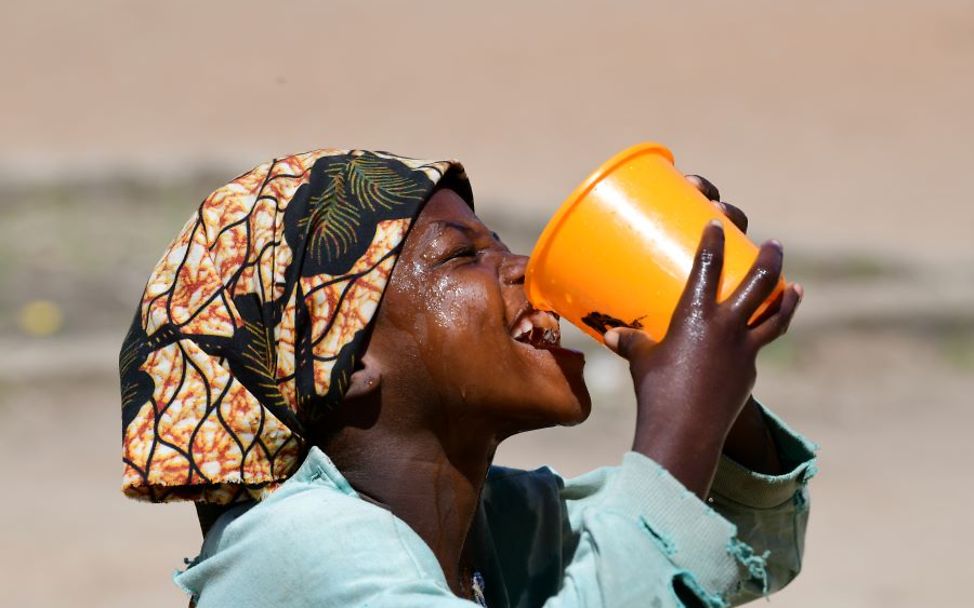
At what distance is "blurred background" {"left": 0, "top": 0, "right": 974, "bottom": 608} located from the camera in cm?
773

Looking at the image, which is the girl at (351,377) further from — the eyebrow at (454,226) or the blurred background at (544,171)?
the blurred background at (544,171)

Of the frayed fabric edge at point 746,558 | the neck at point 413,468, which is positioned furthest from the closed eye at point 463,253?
the frayed fabric edge at point 746,558

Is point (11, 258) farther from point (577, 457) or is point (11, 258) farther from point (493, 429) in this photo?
point (493, 429)

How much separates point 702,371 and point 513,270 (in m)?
0.47

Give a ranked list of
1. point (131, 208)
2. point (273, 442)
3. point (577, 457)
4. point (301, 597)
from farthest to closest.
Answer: point (131, 208)
point (577, 457)
point (273, 442)
point (301, 597)

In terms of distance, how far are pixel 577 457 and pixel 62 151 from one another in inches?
362

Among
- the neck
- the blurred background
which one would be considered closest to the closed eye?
the neck

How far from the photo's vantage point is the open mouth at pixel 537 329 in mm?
2268

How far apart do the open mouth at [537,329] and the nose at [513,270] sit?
5 centimetres

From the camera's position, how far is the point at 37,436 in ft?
28.8

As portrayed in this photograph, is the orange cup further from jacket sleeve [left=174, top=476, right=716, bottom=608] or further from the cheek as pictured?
jacket sleeve [left=174, top=476, right=716, bottom=608]

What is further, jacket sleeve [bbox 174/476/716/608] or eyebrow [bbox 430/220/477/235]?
eyebrow [bbox 430/220/477/235]

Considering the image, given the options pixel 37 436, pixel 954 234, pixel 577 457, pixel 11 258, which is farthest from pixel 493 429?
pixel 954 234

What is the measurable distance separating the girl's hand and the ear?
43cm
